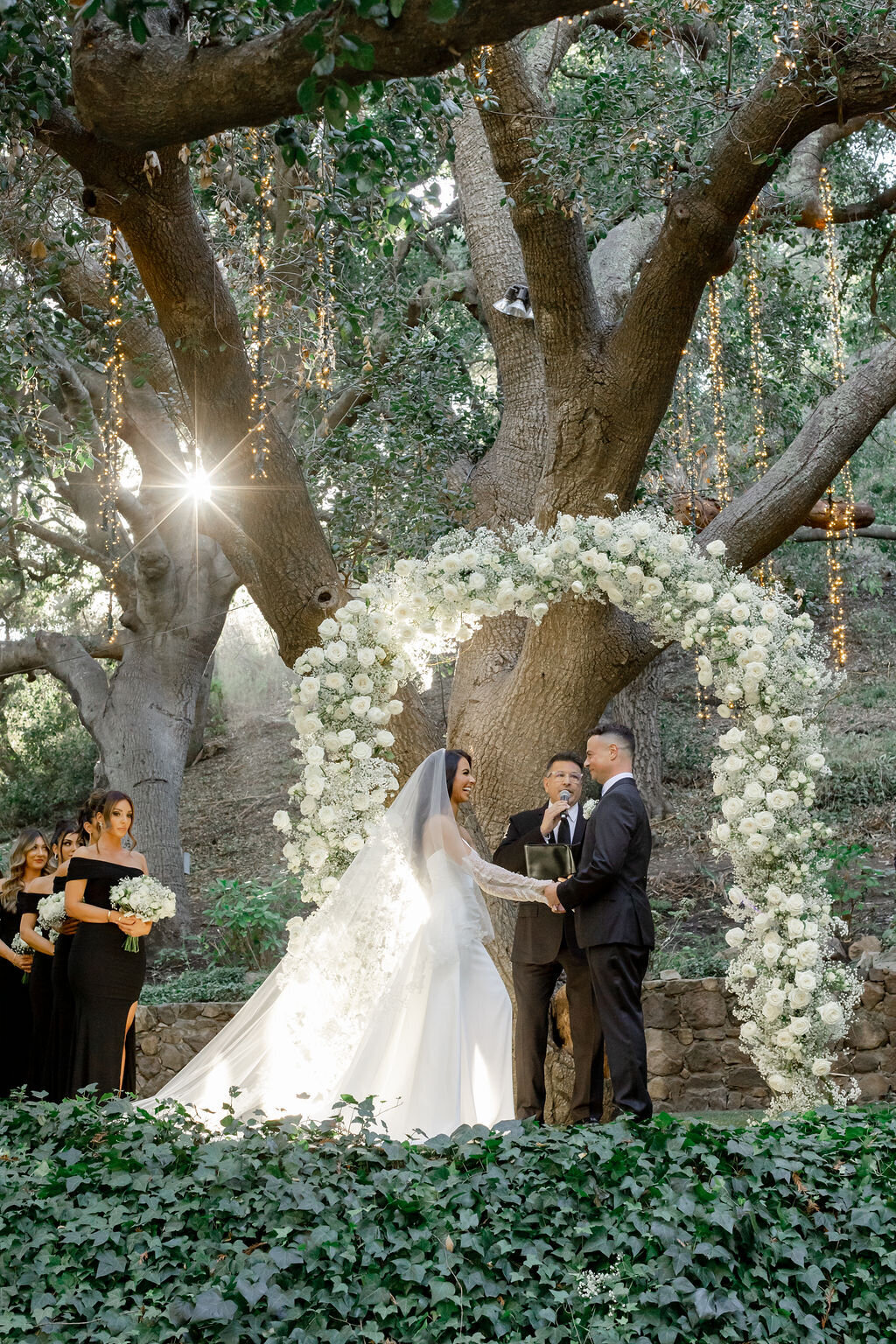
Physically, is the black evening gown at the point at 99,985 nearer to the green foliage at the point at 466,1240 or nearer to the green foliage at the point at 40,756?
the green foliage at the point at 466,1240

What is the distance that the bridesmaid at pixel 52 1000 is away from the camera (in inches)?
240

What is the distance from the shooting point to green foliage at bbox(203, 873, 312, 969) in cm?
1030

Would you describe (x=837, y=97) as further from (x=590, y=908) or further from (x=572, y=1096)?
(x=572, y=1096)

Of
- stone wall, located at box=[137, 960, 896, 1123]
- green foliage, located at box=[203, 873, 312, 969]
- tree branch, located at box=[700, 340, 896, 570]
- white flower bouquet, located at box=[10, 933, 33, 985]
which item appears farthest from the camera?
green foliage, located at box=[203, 873, 312, 969]

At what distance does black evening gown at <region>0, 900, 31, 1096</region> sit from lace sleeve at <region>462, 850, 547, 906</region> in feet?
9.22

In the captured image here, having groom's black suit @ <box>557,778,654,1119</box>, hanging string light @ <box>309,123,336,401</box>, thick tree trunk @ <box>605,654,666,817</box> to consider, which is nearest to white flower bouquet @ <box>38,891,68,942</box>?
groom's black suit @ <box>557,778,654,1119</box>

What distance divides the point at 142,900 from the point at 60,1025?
3.07ft

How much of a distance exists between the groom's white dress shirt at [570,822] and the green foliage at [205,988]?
13.1 feet

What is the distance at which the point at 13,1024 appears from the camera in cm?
644

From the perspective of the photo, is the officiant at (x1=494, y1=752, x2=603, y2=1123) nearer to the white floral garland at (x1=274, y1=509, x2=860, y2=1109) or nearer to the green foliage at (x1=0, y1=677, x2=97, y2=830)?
the white floral garland at (x1=274, y1=509, x2=860, y2=1109)

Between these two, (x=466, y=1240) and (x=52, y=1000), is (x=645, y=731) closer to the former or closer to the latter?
(x=52, y=1000)

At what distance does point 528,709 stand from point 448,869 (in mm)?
1488

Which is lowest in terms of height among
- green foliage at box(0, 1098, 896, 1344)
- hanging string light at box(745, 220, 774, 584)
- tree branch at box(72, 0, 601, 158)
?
green foliage at box(0, 1098, 896, 1344)

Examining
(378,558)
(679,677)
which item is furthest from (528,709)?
(679,677)
